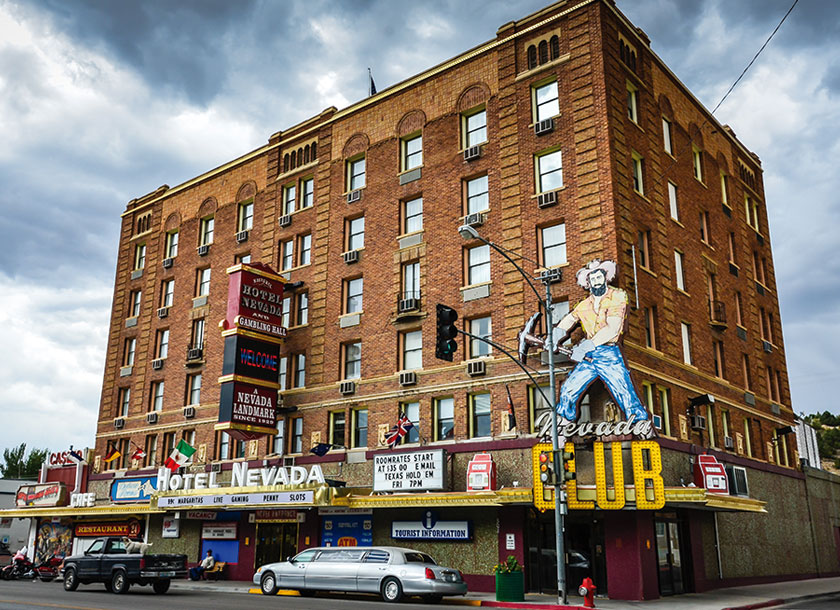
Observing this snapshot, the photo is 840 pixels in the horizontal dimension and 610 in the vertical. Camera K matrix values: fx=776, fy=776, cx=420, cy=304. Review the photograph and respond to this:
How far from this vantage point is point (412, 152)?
35.3 metres

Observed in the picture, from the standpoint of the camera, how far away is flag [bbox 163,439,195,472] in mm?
35938

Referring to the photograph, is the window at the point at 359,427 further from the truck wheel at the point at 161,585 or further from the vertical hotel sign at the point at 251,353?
the truck wheel at the point at 161,585

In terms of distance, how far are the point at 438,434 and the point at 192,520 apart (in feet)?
47.5

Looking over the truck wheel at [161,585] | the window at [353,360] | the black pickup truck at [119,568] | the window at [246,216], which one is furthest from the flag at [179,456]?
the window at [246,216]

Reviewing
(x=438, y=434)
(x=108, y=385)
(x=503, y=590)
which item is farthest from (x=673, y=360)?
(x=108, y=385)

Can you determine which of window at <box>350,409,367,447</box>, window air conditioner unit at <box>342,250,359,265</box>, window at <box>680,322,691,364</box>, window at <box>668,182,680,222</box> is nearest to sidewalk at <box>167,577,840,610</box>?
window at <box>350,409,367,447</box>

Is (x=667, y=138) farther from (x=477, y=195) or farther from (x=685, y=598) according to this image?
(x=685, y=598)

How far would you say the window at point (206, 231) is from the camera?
43.3 metres

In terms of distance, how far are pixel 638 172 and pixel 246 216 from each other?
21.0m

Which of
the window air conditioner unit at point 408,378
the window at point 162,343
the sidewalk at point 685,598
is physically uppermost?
the window at point 162,343

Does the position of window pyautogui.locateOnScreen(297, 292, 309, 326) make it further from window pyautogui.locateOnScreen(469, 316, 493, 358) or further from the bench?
the bench

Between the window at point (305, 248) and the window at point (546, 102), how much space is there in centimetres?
1281

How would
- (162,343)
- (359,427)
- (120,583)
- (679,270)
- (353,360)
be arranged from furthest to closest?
(162,343) < (353,360) < (359,427) < (679,270) < (120,583)

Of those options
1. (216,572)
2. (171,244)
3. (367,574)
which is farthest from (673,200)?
(171,244)
